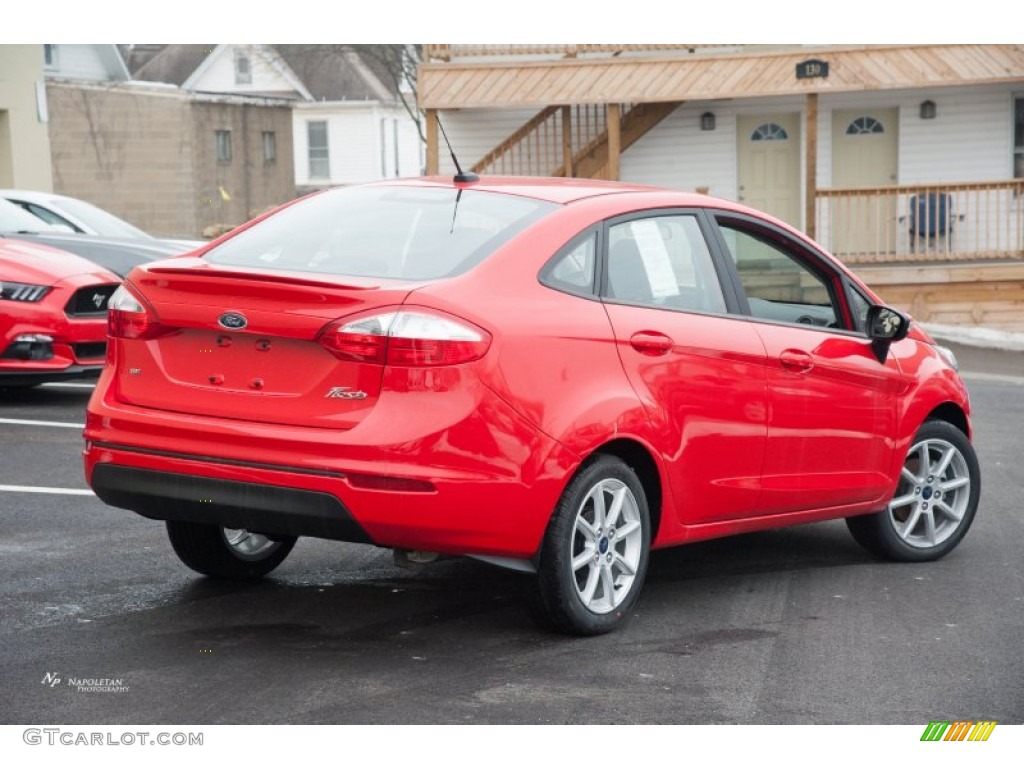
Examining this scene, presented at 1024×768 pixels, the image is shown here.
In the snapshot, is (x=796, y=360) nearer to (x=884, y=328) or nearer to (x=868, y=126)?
(x=884, y=328)

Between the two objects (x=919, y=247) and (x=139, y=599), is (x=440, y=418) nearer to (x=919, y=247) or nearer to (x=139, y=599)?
(x=139, y=599)

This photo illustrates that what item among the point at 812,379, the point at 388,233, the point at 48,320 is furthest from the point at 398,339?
the point at 48,320

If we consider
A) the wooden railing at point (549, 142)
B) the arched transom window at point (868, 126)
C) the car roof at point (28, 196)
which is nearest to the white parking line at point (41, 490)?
the car roof at point (28, 196)

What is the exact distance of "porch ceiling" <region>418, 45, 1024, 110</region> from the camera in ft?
82.5

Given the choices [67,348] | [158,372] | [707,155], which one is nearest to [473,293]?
[158,372]

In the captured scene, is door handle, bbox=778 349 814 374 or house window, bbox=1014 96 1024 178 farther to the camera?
house window, bbox=1014 96 1024 178

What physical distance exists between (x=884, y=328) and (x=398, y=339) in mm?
2719

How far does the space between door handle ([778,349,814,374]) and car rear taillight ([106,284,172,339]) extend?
2.47 meters

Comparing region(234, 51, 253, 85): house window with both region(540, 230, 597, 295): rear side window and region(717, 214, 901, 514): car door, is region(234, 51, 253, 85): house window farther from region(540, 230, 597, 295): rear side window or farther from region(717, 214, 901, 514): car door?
region(540, 230, 597, 295): rear side window

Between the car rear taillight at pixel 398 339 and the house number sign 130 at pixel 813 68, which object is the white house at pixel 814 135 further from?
the car rear taillight at pixel 398 339

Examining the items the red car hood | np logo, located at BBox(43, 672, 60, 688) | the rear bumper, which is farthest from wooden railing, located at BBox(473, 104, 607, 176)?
np logo, located at BBox(43, 672, 60, 688)

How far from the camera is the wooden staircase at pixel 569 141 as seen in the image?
26984 mm

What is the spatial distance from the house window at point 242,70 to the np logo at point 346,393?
220 feet
